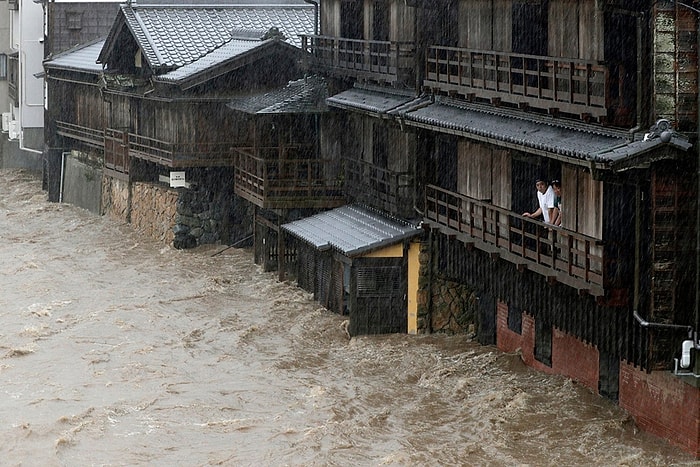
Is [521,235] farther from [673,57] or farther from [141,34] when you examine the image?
[141,34]

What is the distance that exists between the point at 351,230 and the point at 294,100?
5.27 m

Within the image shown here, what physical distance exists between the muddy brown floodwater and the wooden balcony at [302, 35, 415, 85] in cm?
572

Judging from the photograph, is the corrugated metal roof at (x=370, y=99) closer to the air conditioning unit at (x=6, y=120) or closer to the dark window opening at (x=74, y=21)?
the dark window opening at (x=74, y=21)

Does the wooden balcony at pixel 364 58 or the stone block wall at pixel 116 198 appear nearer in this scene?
the wooden balcony at pixel 364 58

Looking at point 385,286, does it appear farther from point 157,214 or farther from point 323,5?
point 157,214

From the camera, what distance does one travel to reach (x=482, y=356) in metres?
25.8

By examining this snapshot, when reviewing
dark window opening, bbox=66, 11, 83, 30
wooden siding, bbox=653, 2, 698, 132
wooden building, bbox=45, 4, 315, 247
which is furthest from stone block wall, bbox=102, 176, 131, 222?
wooden siding, bbox=653, 2, 698, 132

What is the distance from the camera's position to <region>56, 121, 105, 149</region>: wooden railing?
1766 inches

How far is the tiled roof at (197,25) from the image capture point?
38.3m

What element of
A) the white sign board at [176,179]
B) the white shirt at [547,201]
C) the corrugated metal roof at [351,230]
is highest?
the white shirt at [547,201]

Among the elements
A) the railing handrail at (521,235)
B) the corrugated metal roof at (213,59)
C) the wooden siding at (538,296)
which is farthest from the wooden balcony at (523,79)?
the corrugated metal roof at (213,59)

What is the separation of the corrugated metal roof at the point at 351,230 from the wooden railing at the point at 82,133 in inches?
591

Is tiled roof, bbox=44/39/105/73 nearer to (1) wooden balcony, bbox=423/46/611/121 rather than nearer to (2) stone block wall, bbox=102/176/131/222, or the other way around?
(2) stone block wall, bbox=102/176/131/222

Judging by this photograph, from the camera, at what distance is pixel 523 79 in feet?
72.3
